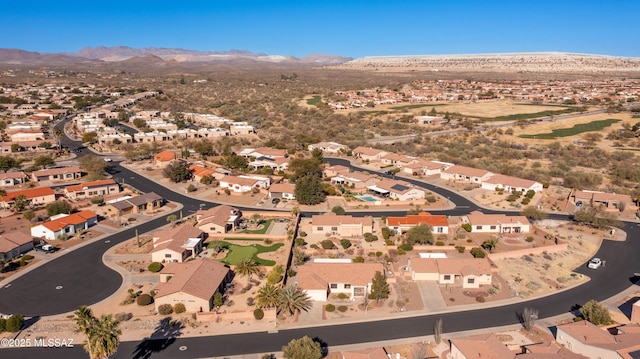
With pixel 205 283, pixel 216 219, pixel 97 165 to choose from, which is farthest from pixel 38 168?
pixel 205 283

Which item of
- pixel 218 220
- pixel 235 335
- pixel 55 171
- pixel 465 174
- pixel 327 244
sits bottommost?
pixel 235 335

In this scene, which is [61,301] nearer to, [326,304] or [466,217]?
[326,304]

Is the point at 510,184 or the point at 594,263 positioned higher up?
the point at 510,184

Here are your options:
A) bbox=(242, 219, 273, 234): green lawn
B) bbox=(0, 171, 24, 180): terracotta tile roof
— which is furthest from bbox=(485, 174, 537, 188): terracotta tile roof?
bbox=(0, 171, 24, 180): terracotta tile roof

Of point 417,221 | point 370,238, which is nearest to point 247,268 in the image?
point 370,238

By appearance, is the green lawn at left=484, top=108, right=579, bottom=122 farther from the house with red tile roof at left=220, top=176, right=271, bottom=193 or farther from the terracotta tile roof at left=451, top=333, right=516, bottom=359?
the terracotta tile roof at left=451, top=333, right=516, bottom=359

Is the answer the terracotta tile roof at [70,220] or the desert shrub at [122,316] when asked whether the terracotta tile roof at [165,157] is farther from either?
the desert shrub at [122,316]

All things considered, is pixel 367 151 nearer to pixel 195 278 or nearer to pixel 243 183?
pixel 243 183
